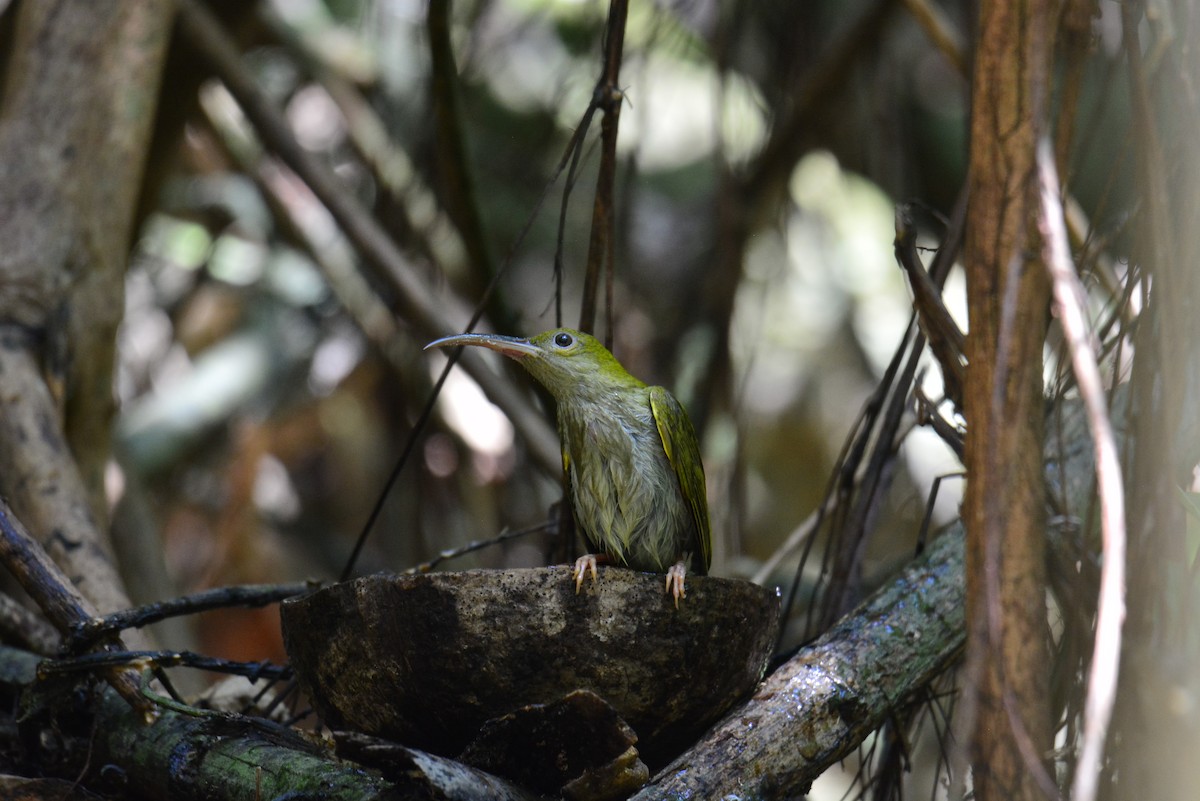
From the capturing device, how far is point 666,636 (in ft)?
7.88

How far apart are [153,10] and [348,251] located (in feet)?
8.33

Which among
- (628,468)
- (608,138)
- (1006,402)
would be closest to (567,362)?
(628,468)

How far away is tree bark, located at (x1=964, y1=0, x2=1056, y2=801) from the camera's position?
1814 millimetres

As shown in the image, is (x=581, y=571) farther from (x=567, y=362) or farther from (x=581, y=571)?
(x=567, y=362)

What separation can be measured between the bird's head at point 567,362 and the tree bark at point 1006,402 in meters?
1.63

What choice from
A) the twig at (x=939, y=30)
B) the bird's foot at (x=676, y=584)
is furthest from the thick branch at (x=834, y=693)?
the twig at (x=939, y=30)

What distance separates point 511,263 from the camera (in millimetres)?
5727

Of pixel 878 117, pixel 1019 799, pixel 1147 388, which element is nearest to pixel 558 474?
pixel 1147 388

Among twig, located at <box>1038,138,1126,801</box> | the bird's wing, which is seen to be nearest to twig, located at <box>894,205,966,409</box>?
the bird's wing

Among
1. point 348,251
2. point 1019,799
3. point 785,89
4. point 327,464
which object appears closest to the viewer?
point 1019,799

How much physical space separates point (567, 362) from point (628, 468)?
0.45 meters

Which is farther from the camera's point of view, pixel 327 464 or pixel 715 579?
pixel 327 464

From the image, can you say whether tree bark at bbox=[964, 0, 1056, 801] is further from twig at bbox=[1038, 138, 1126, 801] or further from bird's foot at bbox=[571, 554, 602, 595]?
bird's foot at bbox=[571, 554, 602, 595]

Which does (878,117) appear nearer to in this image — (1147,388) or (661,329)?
(661,329)
